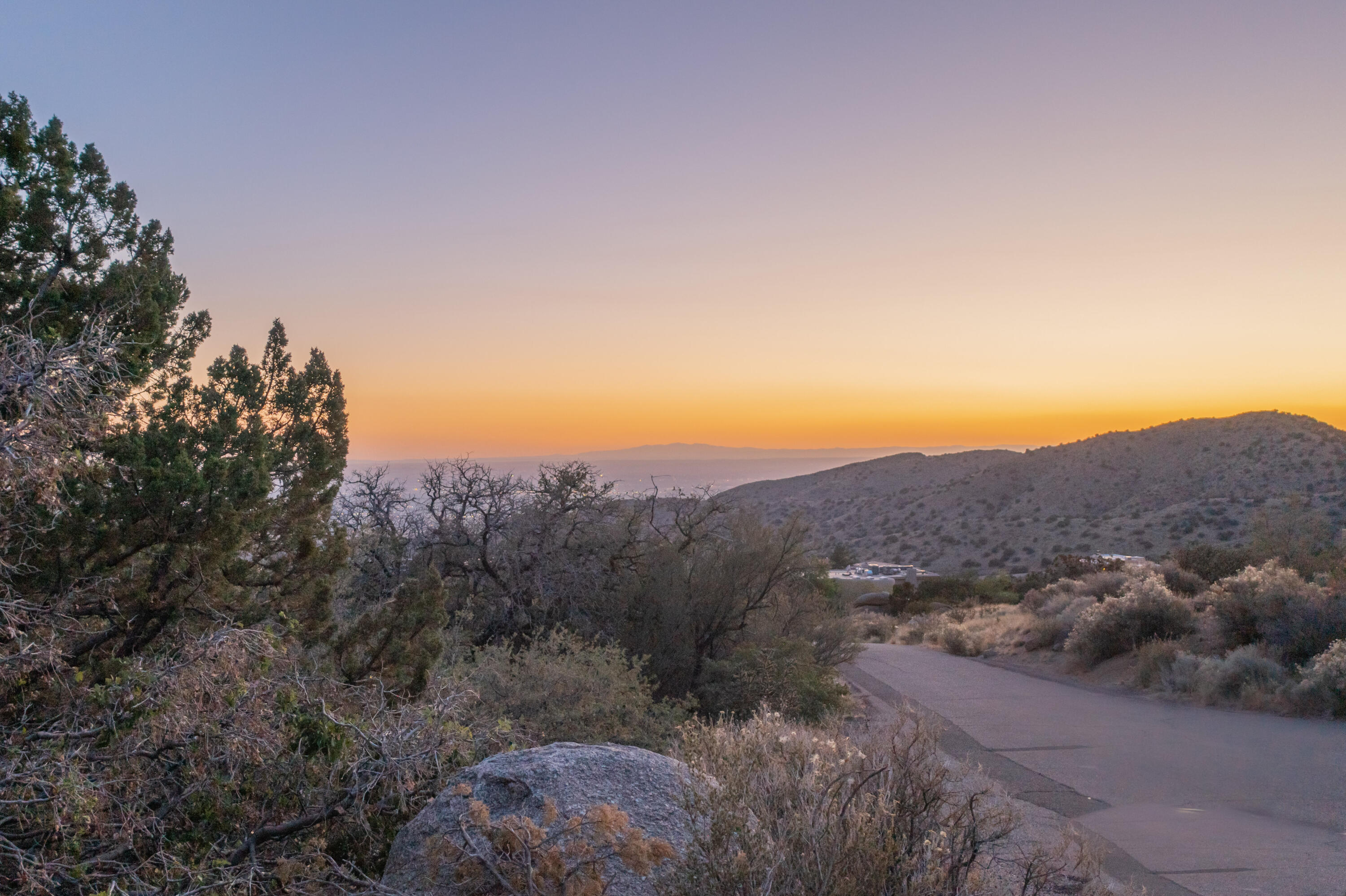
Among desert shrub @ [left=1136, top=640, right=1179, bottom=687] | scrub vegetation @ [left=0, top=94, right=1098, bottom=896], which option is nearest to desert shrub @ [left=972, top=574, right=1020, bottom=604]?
desert shrub @ [left=1136, top=640, right=1179, bottom=687]

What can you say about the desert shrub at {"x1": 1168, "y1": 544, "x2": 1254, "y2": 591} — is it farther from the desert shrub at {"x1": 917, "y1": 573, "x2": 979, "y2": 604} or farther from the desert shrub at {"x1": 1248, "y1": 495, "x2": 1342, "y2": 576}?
the desert shrub at {"x1": 917, "y1": 573, "x2": 979, "y2": 604}

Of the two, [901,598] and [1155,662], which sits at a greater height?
[1155,662]

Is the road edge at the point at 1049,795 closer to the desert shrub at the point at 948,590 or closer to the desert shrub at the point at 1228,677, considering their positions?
the desert shrub at the point at 1228,677

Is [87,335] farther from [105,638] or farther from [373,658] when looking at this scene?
[373,658]

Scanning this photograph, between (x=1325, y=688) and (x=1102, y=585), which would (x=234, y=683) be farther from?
(x=1102, y=585)

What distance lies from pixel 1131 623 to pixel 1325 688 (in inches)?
201

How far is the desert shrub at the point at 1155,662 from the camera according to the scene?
1478 cm

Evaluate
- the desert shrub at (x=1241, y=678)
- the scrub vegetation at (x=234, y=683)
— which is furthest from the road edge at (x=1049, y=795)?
the desert shrub at (x=1241, y=678)

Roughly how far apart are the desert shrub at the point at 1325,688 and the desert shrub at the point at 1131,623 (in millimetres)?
4236

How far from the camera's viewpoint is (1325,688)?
11.9 meters

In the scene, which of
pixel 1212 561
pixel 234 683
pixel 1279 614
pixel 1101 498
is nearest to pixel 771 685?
pixel 234 683

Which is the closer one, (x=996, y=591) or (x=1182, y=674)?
(x=1182, y=674)

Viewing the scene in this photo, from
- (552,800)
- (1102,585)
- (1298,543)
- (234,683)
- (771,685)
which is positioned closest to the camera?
(552,800)

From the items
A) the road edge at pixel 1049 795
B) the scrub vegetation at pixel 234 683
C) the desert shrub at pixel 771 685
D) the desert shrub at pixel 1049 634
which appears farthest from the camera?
the desert shrub at pixel 1049 634
